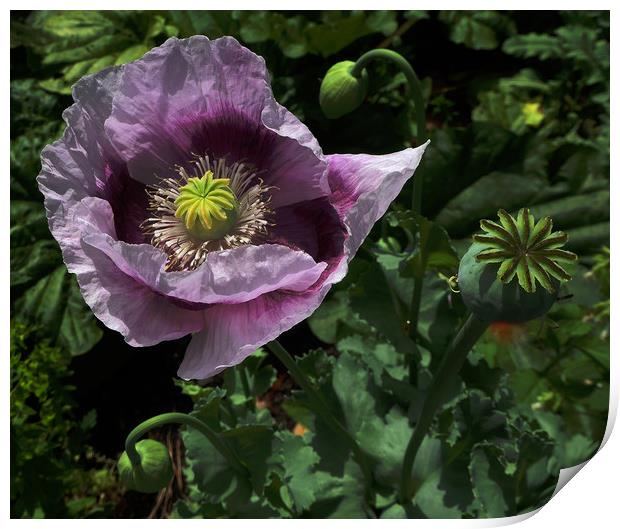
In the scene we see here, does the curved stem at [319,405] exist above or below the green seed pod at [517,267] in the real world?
below

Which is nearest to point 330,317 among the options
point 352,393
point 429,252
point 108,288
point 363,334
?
point 363,334

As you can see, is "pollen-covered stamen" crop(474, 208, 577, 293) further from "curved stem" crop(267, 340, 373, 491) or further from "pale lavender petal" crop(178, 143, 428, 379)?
"curved stem" crop(267, 340, 373, 491)

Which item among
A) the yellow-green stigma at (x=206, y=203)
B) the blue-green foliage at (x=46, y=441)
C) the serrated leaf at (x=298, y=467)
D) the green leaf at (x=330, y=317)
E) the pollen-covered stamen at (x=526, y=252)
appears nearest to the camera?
the pollen-covered stamen at (x=526, y=252)

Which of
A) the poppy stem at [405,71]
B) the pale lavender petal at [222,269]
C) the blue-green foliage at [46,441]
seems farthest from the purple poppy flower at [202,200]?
the blue-green foliage at [46,441]

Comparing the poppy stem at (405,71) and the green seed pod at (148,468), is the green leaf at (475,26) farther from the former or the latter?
the green seed pod at (148,468)

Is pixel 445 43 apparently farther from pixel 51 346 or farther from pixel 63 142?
pixel 63 142

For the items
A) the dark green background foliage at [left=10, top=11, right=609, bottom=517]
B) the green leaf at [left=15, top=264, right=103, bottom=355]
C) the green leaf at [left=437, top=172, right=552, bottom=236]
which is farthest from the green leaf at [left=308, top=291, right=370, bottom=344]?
the green leaf at [left=15, top=264, right=103, bottom=355]
